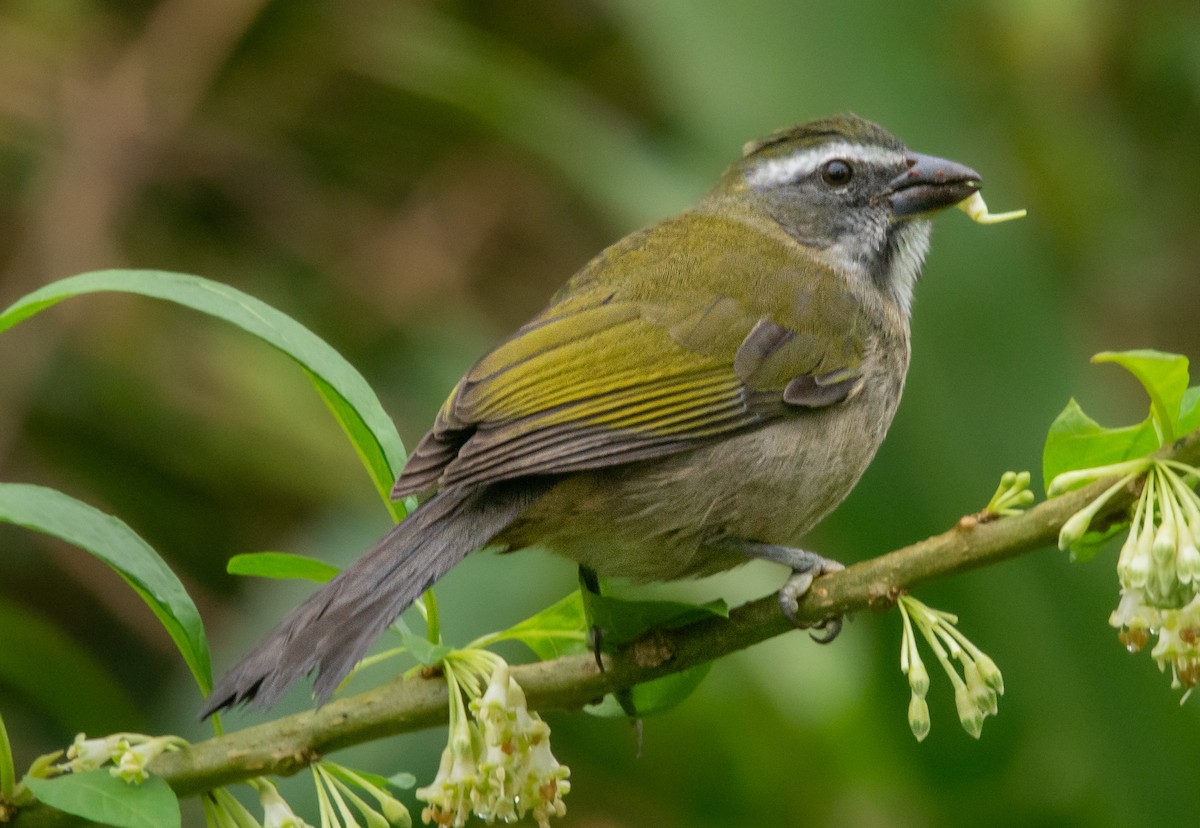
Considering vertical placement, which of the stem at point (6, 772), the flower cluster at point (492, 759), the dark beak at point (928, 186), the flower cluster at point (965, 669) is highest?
the dark beak at point (928, 186)

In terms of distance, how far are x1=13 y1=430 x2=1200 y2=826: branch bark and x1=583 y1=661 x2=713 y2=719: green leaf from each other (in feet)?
0.23

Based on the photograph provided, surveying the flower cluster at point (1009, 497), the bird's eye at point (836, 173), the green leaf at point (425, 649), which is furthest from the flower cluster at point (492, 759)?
the bird's eye at point (836, 173)

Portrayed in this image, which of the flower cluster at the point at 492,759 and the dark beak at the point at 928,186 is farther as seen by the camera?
the dark beak at the point at 928,186

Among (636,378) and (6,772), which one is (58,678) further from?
(6,772)

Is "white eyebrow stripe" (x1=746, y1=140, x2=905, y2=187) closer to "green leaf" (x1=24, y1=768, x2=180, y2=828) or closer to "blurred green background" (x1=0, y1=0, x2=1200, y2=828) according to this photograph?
"blurred green background" (x1=0, y1=0, x2=1200, y2=828)

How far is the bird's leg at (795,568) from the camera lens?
2.05 m

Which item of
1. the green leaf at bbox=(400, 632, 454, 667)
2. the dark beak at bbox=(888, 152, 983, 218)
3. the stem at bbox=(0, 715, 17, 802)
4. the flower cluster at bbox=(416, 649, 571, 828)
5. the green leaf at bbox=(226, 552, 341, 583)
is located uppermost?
the dark beak at bbox=(888, 152, 983, 218)

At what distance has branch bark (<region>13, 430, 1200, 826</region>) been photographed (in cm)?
186

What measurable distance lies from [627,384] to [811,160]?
41.1 inches

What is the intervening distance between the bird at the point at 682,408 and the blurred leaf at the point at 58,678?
1.52 metres

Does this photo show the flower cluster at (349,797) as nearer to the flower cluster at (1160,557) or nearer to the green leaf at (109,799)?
the green leaf at (109,799)

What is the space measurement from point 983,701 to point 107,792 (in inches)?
41.1

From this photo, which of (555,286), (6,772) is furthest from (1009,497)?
(555,286)


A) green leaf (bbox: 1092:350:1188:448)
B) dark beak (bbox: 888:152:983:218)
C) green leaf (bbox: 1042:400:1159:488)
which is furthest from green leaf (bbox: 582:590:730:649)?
dark beak (bbox: 888:152:983:218)
